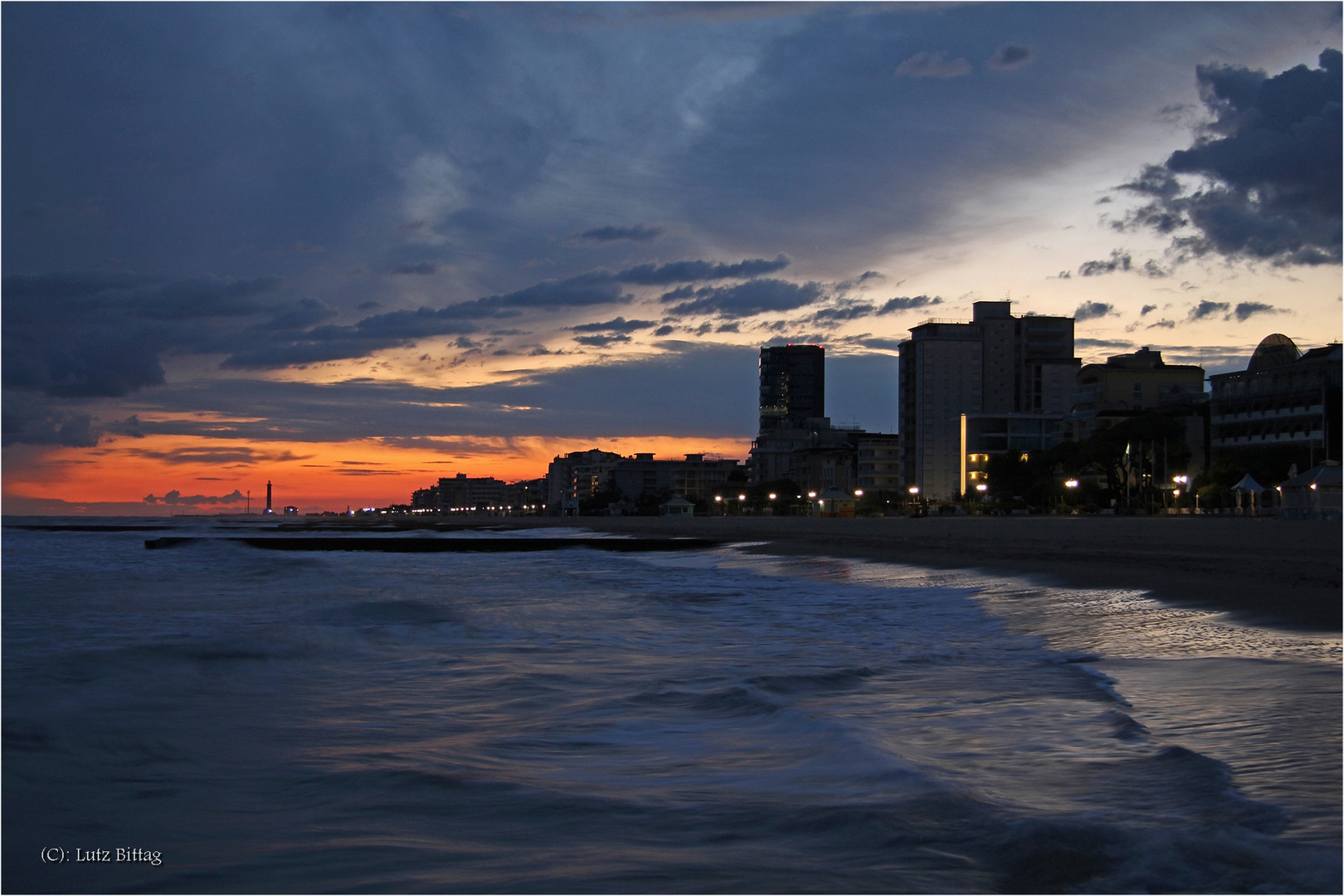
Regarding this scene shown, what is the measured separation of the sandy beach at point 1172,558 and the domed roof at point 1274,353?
63.1 metres

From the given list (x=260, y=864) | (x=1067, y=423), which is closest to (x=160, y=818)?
(x=260, y=864)

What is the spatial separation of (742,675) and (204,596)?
52.0ft

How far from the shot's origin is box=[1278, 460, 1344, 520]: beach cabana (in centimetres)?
4578

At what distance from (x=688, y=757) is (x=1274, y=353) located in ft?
346

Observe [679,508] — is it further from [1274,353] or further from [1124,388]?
[1274,353]

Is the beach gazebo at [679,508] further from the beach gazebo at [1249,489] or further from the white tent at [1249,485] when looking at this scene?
the white tent at [1249,485]

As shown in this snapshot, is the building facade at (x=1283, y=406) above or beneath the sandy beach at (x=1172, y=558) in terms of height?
above

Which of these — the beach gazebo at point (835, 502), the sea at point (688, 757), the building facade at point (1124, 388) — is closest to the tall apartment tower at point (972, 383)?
the building facade at point (1124, 388)

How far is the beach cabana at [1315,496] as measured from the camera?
150ft

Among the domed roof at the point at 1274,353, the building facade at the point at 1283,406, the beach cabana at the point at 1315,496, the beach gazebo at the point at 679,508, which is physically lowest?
the beach gazebo at the point at 679,508

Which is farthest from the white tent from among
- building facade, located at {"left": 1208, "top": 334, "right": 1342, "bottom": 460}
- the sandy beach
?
the sandy beach

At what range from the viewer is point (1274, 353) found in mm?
93688

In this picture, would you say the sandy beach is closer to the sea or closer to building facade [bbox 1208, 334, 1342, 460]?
the sea

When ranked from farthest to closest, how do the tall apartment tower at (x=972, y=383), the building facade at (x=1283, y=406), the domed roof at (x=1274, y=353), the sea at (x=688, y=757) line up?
the tall apartment tower at (x=972, y=383) → the domed roof at (x=1274, y=353) → the building facade at (x=1283, y=406) → the sea at (x=688, y=757)
